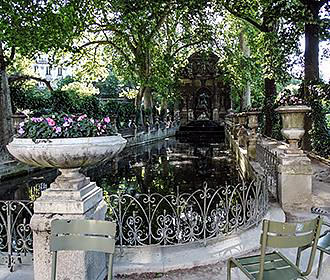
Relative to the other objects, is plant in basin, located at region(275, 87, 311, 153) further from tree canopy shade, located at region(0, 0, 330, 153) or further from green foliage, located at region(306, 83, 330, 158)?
tree canopy shade, located at region(0, 0, 330, 153)

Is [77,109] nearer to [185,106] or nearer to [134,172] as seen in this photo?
[134,172]

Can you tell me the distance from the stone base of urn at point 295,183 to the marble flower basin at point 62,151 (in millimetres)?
3927

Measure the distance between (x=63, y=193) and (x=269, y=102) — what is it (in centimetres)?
1308

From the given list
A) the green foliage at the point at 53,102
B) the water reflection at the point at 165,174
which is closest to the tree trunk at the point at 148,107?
the green foliage at the point at 53,102

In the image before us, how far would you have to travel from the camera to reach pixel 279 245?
2.62 m

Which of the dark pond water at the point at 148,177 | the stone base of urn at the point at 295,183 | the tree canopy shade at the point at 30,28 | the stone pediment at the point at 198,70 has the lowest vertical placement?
the dark pond water at the point at 148,177

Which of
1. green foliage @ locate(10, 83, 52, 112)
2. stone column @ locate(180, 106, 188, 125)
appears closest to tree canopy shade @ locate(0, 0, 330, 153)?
green foliage @ locate(10, 83, 52, 112)

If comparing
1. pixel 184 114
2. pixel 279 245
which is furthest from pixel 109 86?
pixel 279 245

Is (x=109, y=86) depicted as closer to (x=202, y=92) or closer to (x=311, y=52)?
(x=202, y=92)

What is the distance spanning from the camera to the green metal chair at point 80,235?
2674 mm

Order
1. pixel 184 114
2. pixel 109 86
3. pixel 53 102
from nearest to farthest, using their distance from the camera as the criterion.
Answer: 1. pixel 53 102
2. pixel 184 114
3. pixel 109 86

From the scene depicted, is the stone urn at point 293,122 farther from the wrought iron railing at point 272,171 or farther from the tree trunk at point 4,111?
the tree trunk at point 4,111

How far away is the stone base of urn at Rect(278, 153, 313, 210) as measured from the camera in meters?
6.09

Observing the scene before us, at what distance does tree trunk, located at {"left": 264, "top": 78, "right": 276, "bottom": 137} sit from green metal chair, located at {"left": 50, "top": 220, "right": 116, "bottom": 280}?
1313 cm
